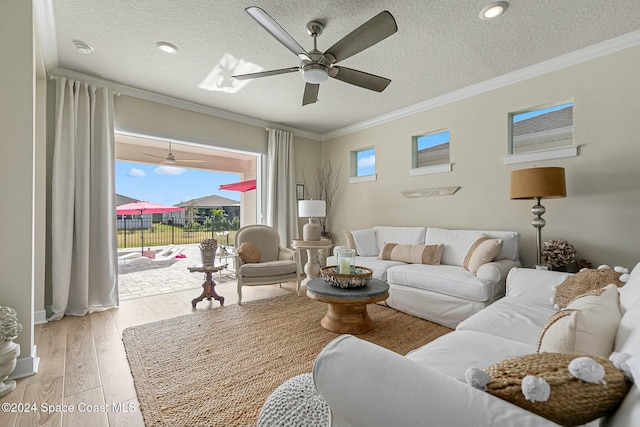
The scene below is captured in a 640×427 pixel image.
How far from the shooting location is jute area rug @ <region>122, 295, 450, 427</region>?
63.7 inches

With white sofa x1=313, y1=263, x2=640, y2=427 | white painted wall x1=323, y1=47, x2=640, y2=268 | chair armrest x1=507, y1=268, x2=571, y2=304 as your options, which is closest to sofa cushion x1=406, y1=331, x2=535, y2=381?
white sofa x1=313, y1=263, x2=640, y2=427

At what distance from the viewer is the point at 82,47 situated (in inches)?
103

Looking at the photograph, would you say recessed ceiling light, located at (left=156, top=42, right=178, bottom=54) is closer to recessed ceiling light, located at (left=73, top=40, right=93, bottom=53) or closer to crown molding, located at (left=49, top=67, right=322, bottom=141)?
recessed ceiling light, located at (left=73, top=40, right=93, bottom=53)

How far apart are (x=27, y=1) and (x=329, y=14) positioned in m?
2.05

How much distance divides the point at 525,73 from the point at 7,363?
16.2 feet

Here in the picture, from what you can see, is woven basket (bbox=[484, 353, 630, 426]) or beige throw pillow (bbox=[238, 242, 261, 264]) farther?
beige throw pillow (bbox=[238, 242, 261, 264])

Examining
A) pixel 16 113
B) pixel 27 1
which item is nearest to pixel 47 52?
pixel 27 1

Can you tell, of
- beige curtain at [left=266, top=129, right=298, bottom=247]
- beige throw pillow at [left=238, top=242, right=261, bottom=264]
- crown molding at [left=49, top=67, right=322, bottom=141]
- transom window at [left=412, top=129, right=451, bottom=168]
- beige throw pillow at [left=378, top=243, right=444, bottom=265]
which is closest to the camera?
crown molding at [left=49, top=67, right=322, bottom=141]

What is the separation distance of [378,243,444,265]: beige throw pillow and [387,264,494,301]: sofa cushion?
109 mm

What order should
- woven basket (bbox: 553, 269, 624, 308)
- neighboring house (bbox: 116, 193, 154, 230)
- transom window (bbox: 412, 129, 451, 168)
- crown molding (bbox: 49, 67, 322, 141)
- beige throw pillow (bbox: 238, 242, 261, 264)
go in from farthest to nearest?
neighboring house (bbox: 116, 193, 154, 230) < transom window (bbox: 412, 129, 451, 168) < beige throw pillow (bbox: 238, 242, 261, 264) < crown molding (bbox: 49, 67, 322, 141) < woven basket (bbox: 553, 269, 624, 308)

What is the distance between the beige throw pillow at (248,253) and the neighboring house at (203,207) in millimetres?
2964

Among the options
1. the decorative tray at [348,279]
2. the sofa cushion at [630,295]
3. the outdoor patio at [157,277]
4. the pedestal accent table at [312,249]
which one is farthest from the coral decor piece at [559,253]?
the outdoor patio at [157,277]

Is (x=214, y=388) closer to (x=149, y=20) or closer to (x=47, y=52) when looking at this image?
(x=149, y=20)

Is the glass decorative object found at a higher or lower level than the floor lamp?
lower
